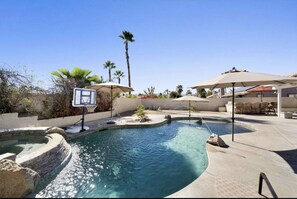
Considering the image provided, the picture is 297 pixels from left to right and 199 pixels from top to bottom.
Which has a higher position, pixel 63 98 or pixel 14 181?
pixel 63 98

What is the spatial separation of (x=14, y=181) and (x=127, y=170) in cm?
225

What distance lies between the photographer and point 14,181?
292 cm

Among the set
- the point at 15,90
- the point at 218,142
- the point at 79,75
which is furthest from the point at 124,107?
the point at 218,142

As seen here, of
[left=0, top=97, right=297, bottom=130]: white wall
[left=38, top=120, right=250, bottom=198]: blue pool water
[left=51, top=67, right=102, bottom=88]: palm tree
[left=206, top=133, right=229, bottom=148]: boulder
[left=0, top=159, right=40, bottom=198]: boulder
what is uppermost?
[left=51, top=67, right=102, bottom=88]: palm tree

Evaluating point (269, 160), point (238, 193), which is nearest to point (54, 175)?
point (238, 193)

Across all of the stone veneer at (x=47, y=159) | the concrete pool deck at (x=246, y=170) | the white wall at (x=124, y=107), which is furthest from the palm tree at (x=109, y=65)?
the concrete pool deck at (x=246, y=170)

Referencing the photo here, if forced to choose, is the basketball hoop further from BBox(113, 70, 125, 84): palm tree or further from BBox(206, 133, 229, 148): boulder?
BBox(113, 70, 125, 84): palm tree

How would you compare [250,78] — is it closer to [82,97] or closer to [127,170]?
[127,170]

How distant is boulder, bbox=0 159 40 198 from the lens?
288 cm

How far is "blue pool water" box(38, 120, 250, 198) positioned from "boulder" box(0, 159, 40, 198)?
28 centimetres

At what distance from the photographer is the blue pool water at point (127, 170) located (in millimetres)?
3008

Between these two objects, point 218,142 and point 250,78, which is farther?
point 218,142

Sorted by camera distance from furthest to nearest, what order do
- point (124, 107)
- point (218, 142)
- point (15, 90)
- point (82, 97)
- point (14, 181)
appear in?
point (124, 107), point (82, 97), point (15, 90), point (218, 142), point (14, 181)

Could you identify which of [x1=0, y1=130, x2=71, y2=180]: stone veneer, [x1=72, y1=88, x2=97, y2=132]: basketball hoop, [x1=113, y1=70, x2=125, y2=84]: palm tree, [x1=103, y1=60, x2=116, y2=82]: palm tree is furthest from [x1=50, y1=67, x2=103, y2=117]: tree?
[x1=113, y1=70, x2=125, y2=84]: palm tree
